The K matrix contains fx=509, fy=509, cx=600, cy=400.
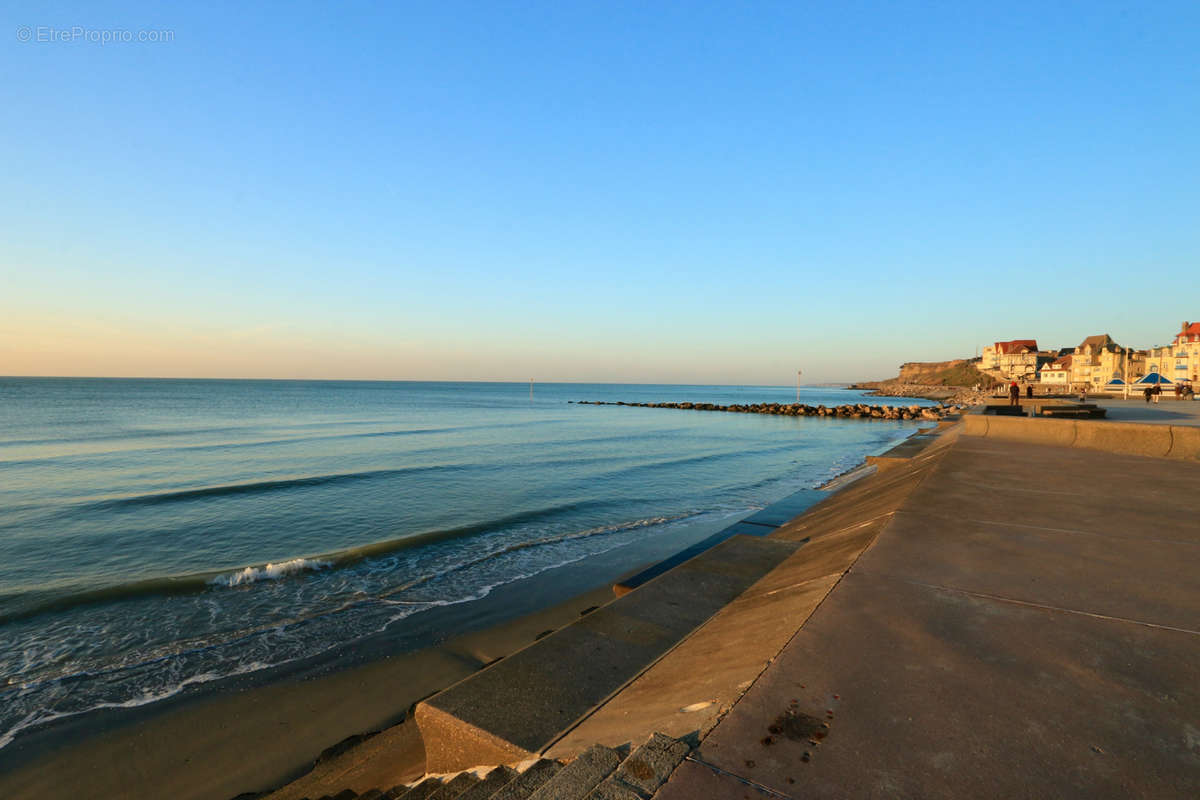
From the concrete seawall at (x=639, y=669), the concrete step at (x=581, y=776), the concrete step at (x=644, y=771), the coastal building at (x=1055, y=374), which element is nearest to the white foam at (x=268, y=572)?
the concrete seawall at (x=639, y=669)

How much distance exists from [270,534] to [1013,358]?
479 ft

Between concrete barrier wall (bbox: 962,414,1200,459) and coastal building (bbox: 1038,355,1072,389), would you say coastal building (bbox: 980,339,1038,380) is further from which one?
concrete barrier wall (bbox: 962,414,1200,459)

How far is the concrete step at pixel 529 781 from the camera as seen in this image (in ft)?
8.50

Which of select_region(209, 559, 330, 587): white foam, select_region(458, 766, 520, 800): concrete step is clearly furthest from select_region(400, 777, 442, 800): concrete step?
select_region(209, 559, 330, 587): white foam

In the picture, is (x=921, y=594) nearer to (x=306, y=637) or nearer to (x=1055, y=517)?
(x=1055, y=517)

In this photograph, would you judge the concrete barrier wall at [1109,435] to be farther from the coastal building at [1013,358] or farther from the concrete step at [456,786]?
the coastal building at [1013,358]

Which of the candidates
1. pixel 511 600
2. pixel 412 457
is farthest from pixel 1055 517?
pixel 412 457

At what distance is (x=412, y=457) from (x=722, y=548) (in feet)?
71.4

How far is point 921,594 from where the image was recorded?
13.5 ft

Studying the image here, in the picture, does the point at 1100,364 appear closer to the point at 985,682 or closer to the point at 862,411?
the point at 862,411

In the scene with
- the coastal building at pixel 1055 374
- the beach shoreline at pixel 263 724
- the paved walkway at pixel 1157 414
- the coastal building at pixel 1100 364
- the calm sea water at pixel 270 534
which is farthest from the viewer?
the coastal building at pixel 1055 374

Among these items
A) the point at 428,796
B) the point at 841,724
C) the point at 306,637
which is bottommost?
the point at 306,637

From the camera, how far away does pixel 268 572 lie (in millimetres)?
10570

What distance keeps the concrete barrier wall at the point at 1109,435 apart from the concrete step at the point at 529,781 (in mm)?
15064
